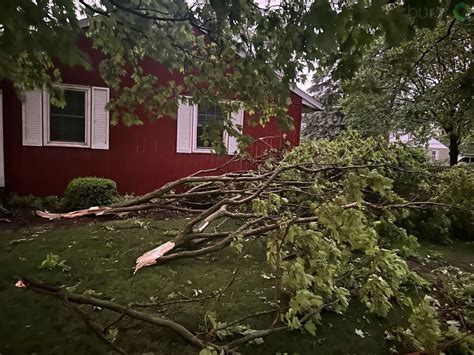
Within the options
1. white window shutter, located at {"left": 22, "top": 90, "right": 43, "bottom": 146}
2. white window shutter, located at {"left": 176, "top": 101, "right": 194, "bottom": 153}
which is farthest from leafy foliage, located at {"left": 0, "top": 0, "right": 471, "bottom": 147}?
white window shutter, located at {"left": 176, "top": 101, "right": 194, "bottom": 153}

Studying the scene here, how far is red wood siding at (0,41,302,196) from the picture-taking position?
295 inches

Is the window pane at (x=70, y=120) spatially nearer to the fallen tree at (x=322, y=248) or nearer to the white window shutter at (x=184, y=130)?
the white window shutter at (x=184, y=130)

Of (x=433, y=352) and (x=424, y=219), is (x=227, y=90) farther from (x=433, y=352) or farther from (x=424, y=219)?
(x=424, y=219)

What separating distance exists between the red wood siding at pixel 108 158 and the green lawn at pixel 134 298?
3.36 meters

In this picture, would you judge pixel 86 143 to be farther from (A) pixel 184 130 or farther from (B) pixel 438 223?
(B) pixel 438 223

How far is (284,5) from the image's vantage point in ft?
7.81

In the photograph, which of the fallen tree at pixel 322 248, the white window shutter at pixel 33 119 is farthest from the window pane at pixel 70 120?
the fallen tree at pixel 322 248

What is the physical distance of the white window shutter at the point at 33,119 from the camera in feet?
24.2

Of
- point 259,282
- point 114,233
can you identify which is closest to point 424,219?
point 259,282

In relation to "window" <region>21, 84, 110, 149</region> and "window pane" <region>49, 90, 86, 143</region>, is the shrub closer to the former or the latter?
"window" <region>21, 84, 110, 149</region>

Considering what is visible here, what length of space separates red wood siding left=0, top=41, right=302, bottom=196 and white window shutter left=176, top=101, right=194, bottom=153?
0.14m

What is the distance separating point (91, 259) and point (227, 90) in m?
2.68

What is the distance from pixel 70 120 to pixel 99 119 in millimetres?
715

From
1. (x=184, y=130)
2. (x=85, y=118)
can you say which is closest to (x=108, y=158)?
(x=85, y=118)
